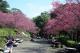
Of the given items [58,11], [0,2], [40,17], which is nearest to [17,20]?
[0,2]

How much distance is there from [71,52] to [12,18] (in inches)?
2011

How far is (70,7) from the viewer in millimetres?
33625

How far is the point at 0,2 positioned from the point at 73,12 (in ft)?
238

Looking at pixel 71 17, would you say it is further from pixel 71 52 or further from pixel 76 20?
pixel 71 52

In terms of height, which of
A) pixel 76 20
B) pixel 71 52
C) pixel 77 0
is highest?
pixel 77 0

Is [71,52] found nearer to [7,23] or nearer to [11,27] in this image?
[7,23]

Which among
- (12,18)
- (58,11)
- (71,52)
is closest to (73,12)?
(71,52)

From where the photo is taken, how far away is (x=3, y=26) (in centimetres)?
7694

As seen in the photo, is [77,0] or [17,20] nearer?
[77,0]

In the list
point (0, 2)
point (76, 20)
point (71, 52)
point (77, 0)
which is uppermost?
point (0, 2)

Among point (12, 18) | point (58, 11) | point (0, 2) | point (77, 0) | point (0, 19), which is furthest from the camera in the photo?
point (0, 2)

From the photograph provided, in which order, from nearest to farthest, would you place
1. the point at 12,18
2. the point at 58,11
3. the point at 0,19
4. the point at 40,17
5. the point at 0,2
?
the point at 58,11 → the point at 0,19 → the point at 12,18 → the point at 0,2 → the point at 40,17

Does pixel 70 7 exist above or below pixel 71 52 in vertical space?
above

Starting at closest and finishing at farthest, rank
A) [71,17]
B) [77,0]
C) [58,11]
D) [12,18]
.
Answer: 1. [77,0]
2. [71,17]
3. [58,11]
4. [12,18]
